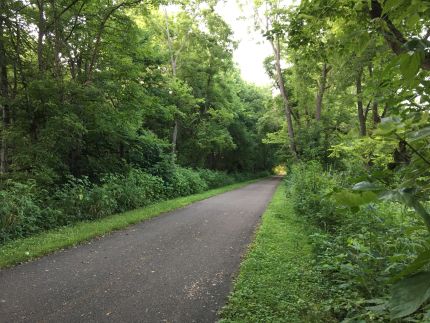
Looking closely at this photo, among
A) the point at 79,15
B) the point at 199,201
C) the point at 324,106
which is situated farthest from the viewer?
the point at 324,106

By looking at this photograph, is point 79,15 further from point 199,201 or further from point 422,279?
point 422,279

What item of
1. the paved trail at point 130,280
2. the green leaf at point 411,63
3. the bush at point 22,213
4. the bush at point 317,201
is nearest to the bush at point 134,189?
the bush at point 22,213

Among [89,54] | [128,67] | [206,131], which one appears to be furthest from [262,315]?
[206,131]

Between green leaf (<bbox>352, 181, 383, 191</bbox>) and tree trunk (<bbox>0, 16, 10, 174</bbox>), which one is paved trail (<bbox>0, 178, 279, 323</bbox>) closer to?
green leaf (<bbox>352, 181, 383, 191</bbox>)

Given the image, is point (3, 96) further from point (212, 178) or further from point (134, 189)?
point (212, 178)

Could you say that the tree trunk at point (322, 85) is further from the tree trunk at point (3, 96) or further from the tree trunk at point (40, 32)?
the tree trunk at point (3, 96)

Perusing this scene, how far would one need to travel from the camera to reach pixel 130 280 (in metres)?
5.52

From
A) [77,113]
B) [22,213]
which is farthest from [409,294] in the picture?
[77,113]

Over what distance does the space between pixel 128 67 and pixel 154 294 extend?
969cm

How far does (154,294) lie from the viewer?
498cm

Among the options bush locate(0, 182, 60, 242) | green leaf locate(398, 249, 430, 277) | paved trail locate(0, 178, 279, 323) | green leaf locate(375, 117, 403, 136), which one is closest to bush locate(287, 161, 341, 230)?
paved trail locate(0, 178, 279, 323)

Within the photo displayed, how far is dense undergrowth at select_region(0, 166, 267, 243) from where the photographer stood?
26.5 feet

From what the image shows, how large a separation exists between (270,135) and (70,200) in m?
17.9

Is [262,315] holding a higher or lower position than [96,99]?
lower
